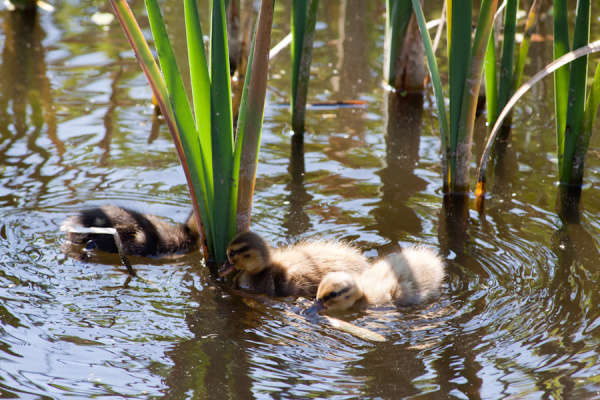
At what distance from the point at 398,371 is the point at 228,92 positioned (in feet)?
5.49

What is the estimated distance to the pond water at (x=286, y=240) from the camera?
9.87 feet

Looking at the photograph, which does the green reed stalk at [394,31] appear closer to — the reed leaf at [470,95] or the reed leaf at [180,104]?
the reed leaf at [470,95]

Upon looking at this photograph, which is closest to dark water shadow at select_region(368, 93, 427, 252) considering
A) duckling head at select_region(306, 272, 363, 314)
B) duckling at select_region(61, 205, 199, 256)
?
duckling head at select_region(306, 272, 363, 314)

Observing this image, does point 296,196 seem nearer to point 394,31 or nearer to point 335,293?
point 335,293

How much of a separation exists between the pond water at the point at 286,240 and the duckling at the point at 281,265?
0.38ft

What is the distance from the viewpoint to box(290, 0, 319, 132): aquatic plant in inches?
210

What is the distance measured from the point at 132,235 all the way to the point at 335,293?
57.4 inches

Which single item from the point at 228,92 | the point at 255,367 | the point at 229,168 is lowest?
the point at 255,367

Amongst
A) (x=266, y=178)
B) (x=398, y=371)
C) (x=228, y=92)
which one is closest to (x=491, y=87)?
(x=266, y=178)

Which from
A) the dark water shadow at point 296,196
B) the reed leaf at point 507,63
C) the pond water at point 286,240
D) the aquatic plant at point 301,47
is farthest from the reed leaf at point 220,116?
the reed leaf at point 507,63

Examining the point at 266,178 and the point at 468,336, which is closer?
the point at 468,336

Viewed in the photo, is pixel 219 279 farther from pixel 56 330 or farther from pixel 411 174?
pixel 411 174

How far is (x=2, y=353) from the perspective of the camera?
3.13 m

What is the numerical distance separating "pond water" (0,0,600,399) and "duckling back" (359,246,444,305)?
9cm
